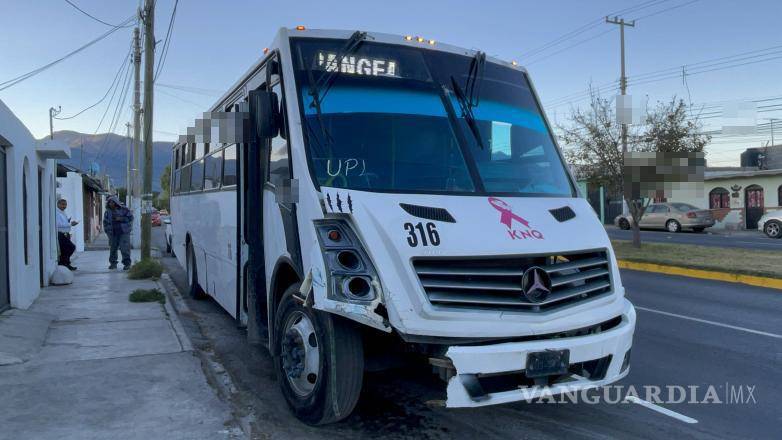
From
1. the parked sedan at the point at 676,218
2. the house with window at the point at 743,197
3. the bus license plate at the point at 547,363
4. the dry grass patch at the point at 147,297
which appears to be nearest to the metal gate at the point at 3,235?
the dry grass patch at the point at 147,297

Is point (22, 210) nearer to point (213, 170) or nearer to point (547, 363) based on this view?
point (213, 170)

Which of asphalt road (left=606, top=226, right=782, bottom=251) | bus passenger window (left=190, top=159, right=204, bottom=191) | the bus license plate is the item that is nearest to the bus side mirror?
the bus license plate

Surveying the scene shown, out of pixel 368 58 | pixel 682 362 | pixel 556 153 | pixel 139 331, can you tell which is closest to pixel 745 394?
pixel 682 362

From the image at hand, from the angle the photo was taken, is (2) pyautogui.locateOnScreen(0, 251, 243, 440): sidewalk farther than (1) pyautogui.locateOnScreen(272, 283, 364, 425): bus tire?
Yes

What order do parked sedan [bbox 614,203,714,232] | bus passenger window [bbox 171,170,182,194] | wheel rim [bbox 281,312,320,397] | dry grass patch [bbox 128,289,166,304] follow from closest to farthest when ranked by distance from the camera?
wheel rim [bbox 281,312,320,397]
dry grass patch [bbox 128,289,166,304]
bus passenger window [bbox 171,170,182,194]
parked sedan [bbox 614,203,714,232]

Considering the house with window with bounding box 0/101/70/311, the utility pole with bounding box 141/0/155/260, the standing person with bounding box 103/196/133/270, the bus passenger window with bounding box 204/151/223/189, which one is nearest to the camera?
the bus passenger window with bounding box 204/151/223/189

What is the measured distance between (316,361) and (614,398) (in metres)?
2.67

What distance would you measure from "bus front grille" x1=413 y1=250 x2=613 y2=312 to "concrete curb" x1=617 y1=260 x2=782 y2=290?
33.0ft

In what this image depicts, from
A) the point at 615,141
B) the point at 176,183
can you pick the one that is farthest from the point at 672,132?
the point at 176,183

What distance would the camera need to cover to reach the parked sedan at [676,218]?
97.0 feet

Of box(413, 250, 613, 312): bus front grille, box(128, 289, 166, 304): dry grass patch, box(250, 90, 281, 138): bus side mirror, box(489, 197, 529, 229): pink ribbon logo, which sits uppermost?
box(250, 90, 281, 138): bus side mirror

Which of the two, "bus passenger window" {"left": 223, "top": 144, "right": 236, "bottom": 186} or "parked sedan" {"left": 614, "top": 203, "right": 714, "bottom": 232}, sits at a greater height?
"bus passenger window" {"left": 223, "top": 144, "right": 236, "bottom": 186}

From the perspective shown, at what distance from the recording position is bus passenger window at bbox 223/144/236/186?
6.28 m

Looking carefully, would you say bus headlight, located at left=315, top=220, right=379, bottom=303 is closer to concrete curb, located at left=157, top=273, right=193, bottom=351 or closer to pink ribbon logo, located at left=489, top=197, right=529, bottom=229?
pink ribbon logo, located at left=489, top=197, right=529, bottom=229
